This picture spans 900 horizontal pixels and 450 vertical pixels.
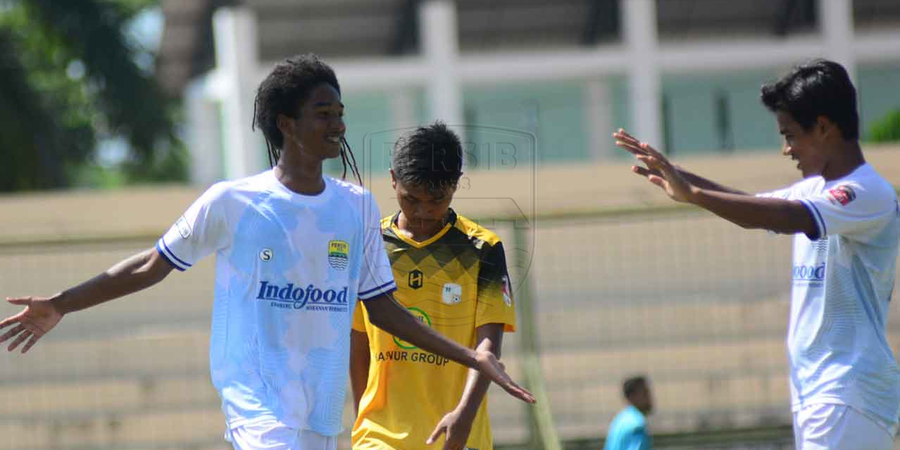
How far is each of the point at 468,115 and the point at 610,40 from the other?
5.40 metres

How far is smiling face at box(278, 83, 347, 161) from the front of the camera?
4.02m

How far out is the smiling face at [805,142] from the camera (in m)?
4.41

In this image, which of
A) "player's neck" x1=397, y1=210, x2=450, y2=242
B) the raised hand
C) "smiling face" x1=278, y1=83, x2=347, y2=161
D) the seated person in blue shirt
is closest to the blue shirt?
the seated person in blue shirt

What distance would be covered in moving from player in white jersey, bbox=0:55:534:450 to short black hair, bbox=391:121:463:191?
350 mm

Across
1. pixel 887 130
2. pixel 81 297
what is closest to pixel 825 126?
pixel 81 297

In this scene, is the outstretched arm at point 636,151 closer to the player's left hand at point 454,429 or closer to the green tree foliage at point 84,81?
the player's left hand at point 454,429

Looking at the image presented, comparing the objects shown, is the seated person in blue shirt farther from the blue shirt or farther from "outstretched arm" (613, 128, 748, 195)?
"outstretched arm" (613, 128, 748, 195)

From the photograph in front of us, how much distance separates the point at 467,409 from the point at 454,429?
0.09 meters

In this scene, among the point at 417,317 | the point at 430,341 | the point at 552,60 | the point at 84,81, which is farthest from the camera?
the point at 84,81

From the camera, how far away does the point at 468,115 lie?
849 inches

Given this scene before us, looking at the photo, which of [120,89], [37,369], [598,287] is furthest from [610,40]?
[37,369]

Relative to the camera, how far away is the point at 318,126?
402 cm

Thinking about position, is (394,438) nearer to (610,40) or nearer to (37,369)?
(37,369)

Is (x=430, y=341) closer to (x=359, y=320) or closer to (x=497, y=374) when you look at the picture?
(x=497, y=374)
